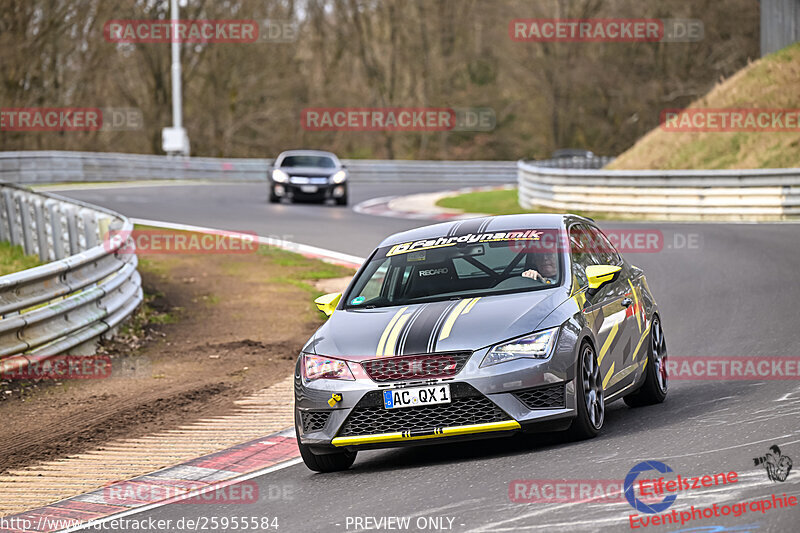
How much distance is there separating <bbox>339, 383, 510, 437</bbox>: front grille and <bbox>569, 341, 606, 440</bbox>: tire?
0.52 meters

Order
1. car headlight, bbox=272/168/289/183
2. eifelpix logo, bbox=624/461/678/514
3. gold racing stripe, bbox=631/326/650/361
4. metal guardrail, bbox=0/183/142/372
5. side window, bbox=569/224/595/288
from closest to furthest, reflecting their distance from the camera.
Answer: eifelpix logo, bbox=624/461/678/514 < side window, bbox=569/224/595/288 < gold racing stripe, bbox=631/326/650/361 < metal guardrail, bbox=0/183/142/372 < car headlight, bbox=272/168/289/183

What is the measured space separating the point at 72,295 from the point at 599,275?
6806 mm

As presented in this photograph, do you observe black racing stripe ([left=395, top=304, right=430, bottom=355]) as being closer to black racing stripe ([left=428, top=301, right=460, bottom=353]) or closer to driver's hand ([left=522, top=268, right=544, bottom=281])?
black racing stripe ([left=428, top=301, right=460, bottom=353])

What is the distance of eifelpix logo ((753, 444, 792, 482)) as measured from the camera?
614 cm

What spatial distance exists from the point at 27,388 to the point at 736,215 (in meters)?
17.6

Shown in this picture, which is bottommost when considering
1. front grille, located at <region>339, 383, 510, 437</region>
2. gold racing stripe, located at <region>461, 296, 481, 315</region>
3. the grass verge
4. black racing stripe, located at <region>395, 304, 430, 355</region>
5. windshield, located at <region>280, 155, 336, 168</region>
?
the grass verge

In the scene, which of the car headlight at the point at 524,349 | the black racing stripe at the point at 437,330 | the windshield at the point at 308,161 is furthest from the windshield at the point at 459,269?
the windshield at the point at 308,161

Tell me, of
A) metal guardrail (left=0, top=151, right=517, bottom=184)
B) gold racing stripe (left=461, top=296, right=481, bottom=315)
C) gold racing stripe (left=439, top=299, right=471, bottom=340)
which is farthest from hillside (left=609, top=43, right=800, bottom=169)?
gold racing stripe (left=439, top=299, right=471, bottom=340)

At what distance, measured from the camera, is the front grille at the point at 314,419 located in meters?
7.46

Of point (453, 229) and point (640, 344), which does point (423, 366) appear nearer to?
point (453, 229)

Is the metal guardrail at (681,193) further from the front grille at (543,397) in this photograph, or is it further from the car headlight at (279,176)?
the front grille at (543,397)

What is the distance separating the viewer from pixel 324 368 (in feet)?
24.7

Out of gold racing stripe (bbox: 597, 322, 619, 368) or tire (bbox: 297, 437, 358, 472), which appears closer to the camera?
tire (bbox: 297, 437, 358, 472)

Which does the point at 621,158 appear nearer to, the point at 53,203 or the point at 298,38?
the point at 53,203
